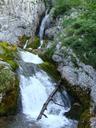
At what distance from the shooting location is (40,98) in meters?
15.9

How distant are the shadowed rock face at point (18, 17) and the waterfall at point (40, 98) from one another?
23.7ft

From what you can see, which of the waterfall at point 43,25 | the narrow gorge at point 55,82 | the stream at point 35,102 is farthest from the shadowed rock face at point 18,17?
the stream at point 35,102

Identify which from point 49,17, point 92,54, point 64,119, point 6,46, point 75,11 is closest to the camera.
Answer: point 64,119

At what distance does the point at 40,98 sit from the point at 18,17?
436 inches

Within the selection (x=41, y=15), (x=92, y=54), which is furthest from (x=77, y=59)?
(x=41, y=15)

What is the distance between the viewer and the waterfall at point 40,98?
47.3 ft

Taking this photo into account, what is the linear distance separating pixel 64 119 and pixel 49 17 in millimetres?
11920

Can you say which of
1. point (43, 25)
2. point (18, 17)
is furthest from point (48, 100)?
point (18, 17)

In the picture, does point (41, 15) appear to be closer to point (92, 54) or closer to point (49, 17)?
point (49, 17)

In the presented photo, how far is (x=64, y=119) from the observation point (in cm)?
1480

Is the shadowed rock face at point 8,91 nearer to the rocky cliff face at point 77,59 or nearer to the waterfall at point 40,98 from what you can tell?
the waterfall at point 40,98

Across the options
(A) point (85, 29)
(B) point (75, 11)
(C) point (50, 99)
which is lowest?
(C) point (50, 99)

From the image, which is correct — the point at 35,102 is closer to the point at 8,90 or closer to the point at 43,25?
the point at 8,90

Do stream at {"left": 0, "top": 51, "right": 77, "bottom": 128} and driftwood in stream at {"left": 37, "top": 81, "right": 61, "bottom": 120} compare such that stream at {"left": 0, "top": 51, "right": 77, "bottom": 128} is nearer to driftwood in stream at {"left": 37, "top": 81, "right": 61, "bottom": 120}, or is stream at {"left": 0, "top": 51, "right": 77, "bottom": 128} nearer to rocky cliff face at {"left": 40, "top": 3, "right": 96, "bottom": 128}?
driftwood in stream at {"left": 37, "top": 81, "right": 61, "bottom": 120}
